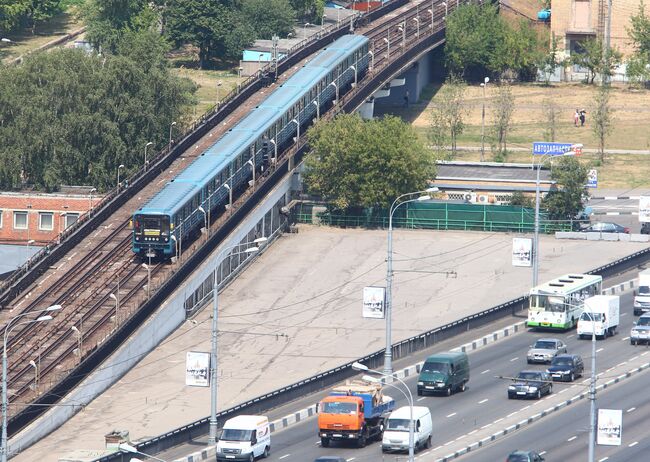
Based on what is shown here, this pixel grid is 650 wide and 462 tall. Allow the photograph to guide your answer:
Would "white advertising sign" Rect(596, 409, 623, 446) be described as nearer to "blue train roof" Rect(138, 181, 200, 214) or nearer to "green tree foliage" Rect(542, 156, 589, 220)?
"blue train roof" Rect(138, 181, 200, 214)

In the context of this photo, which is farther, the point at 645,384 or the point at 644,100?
the point at 644,100

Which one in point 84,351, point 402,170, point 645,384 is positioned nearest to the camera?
point 645,384

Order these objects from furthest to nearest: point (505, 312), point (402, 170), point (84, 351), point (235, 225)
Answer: point (402, 170)
point (235, 225)
point (505, 312)
point (84, 351)

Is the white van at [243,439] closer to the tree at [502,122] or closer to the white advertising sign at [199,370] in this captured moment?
the white advertising sign at [199,370]

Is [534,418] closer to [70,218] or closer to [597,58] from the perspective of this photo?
[70,218]

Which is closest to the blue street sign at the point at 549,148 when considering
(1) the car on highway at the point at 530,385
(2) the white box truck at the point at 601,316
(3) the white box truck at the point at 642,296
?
(3) the white box truck at the point at 642,296

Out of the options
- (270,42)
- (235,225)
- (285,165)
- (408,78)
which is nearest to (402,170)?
(285,165)

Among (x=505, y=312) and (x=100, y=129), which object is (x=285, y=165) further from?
(x=505, y=312)
